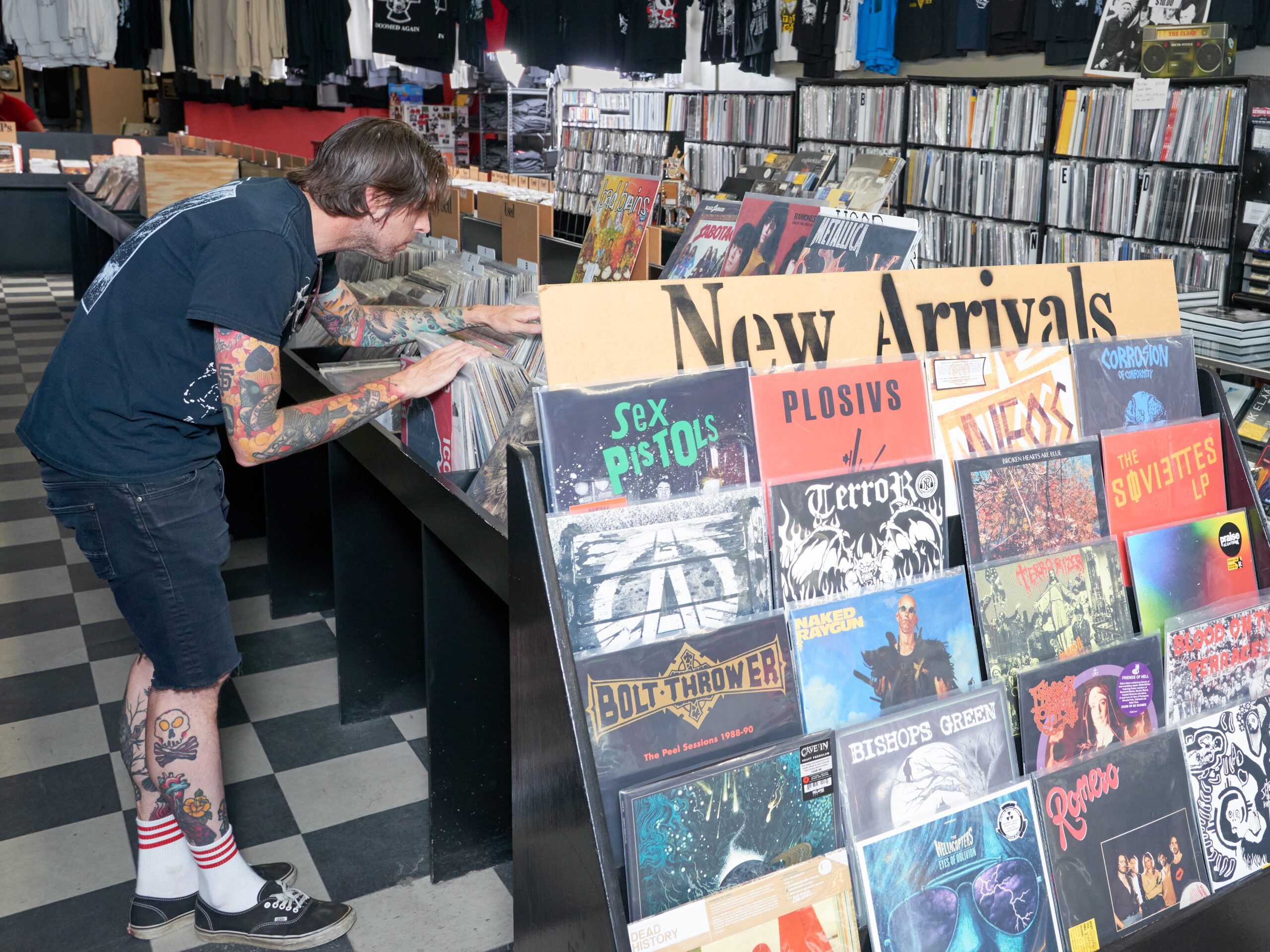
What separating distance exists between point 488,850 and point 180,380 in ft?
3.50

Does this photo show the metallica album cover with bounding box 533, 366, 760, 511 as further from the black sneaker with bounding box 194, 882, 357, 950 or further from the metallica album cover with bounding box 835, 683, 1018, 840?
the black sneaker with bounding box 194, 882, 357, 950

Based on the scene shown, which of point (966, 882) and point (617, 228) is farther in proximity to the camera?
point (617, 228)

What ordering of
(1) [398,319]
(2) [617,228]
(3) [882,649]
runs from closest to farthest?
(3) [882,649] < (1) [398,319] < (2) [617,228]

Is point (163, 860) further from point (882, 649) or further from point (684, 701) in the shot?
point (882, 649)

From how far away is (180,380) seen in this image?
147 cm

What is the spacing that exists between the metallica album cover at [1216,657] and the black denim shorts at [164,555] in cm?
135

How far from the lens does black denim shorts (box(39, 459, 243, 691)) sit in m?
1.51

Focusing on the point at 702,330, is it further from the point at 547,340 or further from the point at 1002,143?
the point at 1002,143

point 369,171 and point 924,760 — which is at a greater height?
point 369,171

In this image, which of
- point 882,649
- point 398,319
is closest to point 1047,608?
point 882,649

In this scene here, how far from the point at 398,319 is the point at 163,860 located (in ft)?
3.52

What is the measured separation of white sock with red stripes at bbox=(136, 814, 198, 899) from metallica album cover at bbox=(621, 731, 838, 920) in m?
1.14

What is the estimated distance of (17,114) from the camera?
10.3m

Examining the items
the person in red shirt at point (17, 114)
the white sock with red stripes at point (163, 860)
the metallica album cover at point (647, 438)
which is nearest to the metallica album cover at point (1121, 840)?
the metallica album cover at point (647, 438)
